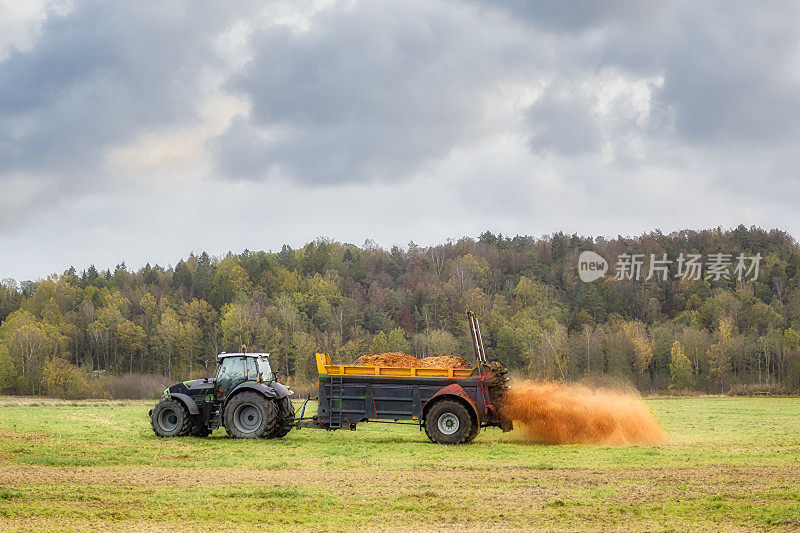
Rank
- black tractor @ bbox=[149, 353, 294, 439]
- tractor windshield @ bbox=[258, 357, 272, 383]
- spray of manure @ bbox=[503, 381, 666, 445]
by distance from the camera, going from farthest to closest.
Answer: tractor windshield @ bbox=[258, 357, 272, 383] < black tractor @ bbox=[149, 353, 294, 439] < spray of manure @ bbox=[503, 381, 666, 445]

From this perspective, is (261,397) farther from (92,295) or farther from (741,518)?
(92,295)

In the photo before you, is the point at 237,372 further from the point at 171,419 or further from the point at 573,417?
the point at 573,417

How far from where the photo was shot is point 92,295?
13825 centimetres

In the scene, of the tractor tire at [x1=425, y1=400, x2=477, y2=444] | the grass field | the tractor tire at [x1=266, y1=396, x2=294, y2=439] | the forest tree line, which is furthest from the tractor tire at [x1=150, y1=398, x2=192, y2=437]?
the forest tree line

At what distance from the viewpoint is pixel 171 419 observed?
26.1 m

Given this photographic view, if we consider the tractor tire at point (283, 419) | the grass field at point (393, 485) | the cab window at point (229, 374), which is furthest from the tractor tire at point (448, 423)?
the cab window at point (229, 374)

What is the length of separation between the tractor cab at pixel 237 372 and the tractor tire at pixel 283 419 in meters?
1.07

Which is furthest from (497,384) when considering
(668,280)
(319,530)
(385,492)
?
(668,280)

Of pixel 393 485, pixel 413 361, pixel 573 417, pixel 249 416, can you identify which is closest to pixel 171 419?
pixel 249 416

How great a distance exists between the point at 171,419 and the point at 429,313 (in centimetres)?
9757

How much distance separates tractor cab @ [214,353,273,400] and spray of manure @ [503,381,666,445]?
8074 mm

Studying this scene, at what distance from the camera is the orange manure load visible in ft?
80.6

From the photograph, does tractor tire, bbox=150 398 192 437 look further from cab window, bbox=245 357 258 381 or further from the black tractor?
cab window, bbox=245 357 258 381

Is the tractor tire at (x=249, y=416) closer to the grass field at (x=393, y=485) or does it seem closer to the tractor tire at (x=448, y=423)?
the grass field at (x=393, y=485)
